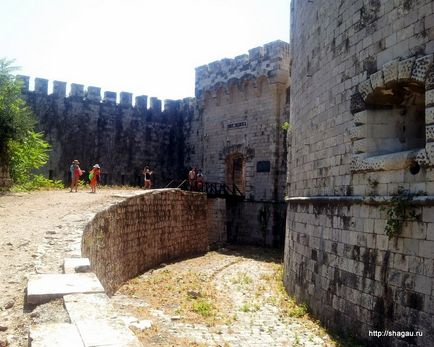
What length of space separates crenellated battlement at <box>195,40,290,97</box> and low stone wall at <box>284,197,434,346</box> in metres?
11.0

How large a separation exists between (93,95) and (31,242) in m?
15.3

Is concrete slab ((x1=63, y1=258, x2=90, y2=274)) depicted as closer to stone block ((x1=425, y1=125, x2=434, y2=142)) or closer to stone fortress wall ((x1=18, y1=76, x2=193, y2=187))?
stone block ((x1=425, y1=125, x2=434, y2=142))

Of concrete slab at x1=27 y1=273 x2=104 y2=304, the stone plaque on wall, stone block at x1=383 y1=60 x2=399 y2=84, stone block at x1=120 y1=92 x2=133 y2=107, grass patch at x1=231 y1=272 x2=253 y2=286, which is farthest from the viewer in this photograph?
stone block at x1=120 y1=92 x2=133 y2=107

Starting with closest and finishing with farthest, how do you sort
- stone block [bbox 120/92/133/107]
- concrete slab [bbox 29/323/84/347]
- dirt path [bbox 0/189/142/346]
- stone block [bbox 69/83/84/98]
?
1. concrete slab [bbox 29/323/84/347]
2. dirt path [bbox 0/189/142/346]
3. stone block [bbox 69/83/84/98]
4. stone block [bbox 120/92/133/107]

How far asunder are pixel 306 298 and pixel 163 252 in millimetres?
6442

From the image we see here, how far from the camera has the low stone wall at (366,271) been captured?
541 cm

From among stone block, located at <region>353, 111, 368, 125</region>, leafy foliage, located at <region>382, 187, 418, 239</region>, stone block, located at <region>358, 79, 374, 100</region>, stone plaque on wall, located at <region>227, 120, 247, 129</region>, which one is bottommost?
leafy foliage, located at <region>382, 187, 418, 239</region>

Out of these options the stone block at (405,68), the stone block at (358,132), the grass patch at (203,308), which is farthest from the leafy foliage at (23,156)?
the stone block at (405,68)

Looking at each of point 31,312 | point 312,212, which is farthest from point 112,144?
point 31,312

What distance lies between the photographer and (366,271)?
6.45m

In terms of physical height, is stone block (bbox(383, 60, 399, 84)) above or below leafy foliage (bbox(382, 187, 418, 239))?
above

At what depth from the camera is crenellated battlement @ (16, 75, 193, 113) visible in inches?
790

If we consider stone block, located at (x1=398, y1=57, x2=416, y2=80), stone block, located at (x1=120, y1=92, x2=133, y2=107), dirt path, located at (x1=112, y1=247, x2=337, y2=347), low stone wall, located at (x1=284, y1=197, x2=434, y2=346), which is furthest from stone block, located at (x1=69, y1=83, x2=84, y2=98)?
stone block, located at (x1=398, y1=57, x2=416, y2=80)

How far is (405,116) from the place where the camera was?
6746 millimetres
